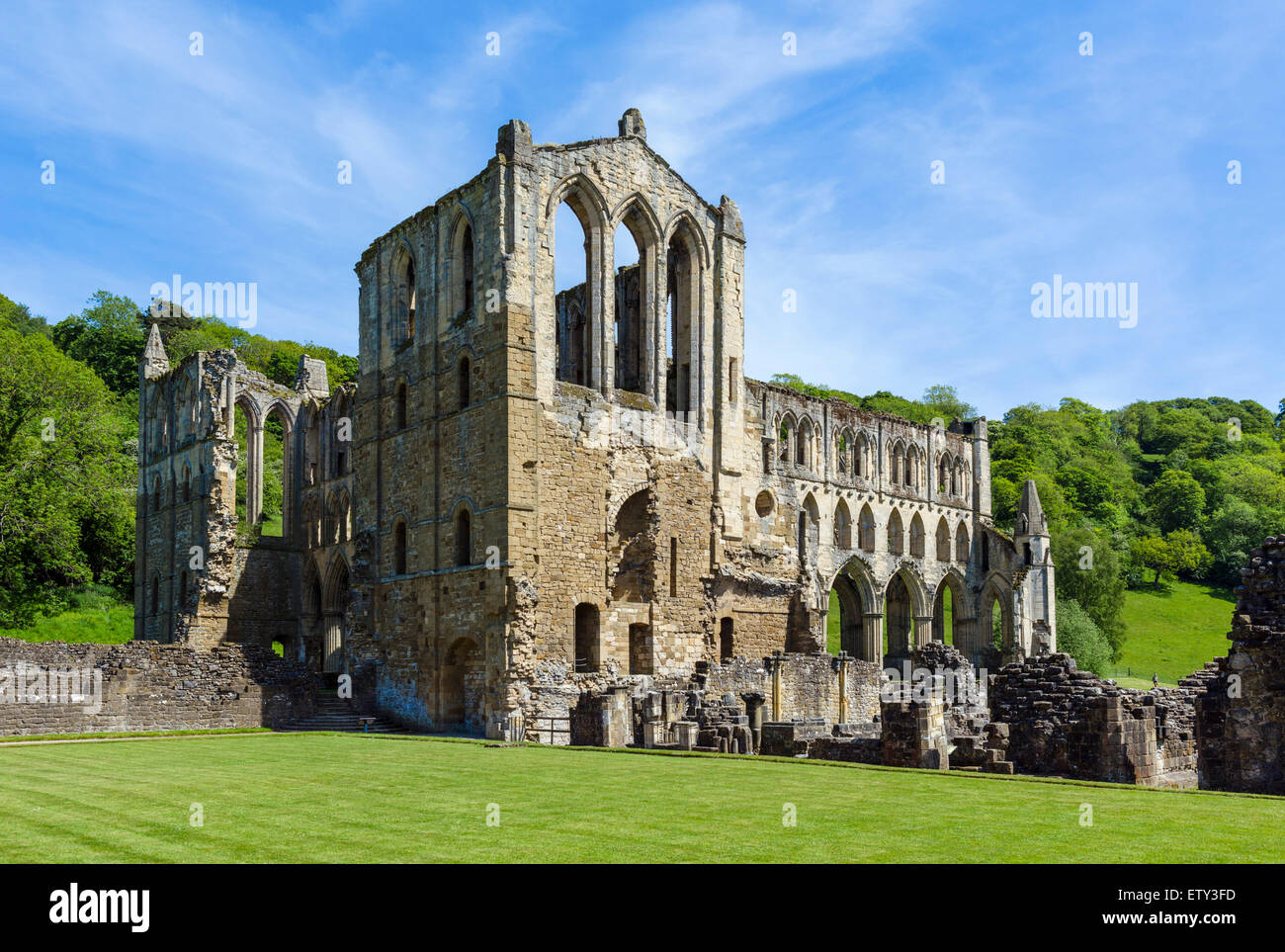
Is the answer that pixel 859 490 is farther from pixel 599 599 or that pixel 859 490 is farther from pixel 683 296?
pixel 599 599

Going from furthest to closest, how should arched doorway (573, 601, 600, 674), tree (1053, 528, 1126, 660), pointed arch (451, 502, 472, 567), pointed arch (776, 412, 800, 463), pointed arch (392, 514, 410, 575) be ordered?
tree (1053, 528, 1126, 660)
pointed arch (776, 412, 800, 463)
pointed arch (392, 514, 410, 575)
arched doorway (573, 601, 600, 674)
pointed arch (451, 502, 472, 567)

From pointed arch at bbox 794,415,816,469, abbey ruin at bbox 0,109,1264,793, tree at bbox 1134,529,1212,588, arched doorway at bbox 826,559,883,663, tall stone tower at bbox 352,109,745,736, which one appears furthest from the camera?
tree at bbox 1134,529,1212,588

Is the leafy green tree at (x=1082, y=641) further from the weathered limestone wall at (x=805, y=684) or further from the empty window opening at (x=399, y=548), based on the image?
the empty window opening at (x=399, y=548)

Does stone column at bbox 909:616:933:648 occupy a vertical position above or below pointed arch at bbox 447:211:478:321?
below

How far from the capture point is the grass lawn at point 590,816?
9055mm

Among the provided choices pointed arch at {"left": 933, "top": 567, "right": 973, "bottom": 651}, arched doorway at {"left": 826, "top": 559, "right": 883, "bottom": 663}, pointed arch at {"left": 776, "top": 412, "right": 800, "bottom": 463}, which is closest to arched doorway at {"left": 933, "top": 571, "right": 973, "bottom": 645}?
pointed arch at {"left": 933, "top": 567, "right": 973, "bottom": 651}

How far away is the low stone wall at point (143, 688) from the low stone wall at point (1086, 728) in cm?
1778

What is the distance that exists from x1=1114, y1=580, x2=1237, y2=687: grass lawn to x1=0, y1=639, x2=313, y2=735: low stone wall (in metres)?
43.4

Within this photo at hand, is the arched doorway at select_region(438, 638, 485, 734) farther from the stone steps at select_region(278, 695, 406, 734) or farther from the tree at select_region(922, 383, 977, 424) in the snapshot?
the tree at select_region(922, 383, 977, 424)

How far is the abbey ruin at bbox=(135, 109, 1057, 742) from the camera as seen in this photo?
30.6m

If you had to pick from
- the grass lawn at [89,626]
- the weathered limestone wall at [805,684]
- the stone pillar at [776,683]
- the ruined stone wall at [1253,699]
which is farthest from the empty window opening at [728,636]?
the grass lawn at [89,626]

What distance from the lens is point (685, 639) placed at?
3359 centimetres
